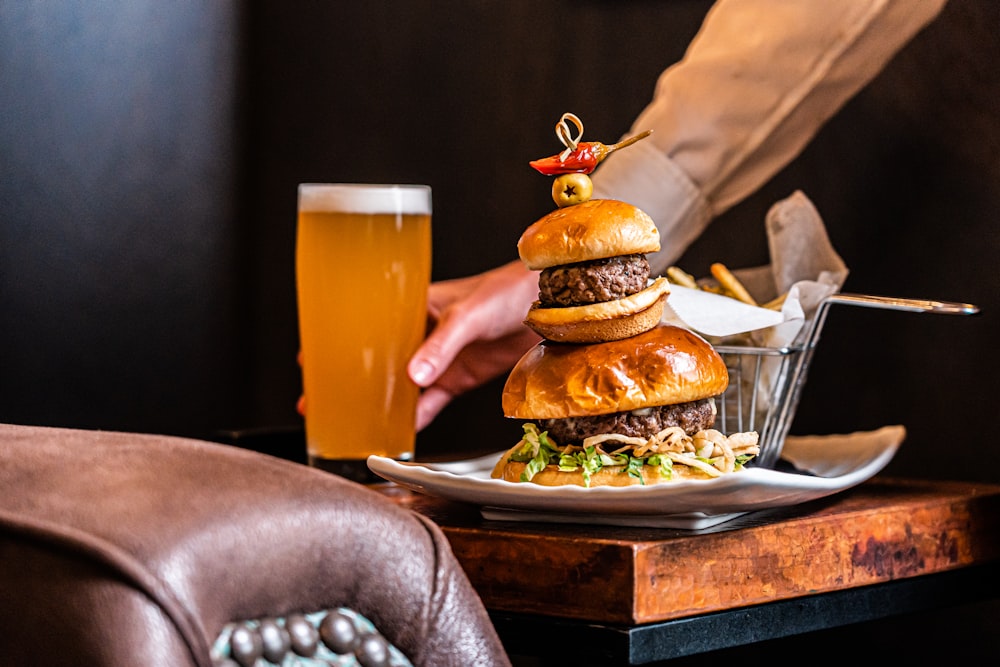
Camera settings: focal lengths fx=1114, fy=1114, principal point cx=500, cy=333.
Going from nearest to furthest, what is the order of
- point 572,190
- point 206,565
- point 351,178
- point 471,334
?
point 206,565
point 572,190
point 471,334
point 351,178

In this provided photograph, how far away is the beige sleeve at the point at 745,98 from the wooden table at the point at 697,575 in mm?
799

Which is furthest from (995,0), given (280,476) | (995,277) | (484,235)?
(280,476)

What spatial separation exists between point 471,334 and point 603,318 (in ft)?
1.91

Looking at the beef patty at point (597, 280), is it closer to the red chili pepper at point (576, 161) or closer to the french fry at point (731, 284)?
the red chili pepper at point (576, 161)

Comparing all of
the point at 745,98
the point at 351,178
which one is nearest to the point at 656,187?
the point at 745,98

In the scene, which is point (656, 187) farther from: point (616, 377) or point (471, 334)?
point (616, 377)

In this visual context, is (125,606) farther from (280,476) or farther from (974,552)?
(974,552)

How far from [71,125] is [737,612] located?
6.37 ft

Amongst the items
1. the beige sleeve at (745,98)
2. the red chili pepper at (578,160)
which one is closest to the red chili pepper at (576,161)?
the red chili pepper at (578,160)

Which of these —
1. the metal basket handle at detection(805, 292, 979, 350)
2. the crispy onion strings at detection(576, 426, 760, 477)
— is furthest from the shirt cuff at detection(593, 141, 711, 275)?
the crispy onion strings at detection(576, 426, 760, 477)

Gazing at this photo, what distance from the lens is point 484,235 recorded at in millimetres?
2779

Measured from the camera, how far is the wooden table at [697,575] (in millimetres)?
934

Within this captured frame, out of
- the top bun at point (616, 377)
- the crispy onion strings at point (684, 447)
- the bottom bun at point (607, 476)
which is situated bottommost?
the bottom bun at point (607, 476)

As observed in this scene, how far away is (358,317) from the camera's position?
159 centimetres
